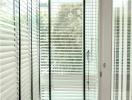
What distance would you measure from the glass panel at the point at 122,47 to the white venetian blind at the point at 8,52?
1.13 metres

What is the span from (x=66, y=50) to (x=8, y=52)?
866 mm

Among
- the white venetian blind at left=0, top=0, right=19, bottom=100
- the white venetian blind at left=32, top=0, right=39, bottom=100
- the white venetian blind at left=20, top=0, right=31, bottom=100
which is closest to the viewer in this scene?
the white venetian blind at left=0, top=0, right=19, bottom=100

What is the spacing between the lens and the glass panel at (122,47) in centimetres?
217

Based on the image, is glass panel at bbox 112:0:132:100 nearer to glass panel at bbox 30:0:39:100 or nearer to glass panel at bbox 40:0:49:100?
glass panel at bbox 40:0:49:100

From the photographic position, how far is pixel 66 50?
7.15 ft

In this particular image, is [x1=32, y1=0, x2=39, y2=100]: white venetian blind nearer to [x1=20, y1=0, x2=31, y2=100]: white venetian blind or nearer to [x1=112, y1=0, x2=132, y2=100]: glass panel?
[x1=20, y1=0, x2=31, y2=100]: white venetian blind

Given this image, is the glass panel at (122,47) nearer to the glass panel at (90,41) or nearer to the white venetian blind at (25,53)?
the glass panel at (90,41)

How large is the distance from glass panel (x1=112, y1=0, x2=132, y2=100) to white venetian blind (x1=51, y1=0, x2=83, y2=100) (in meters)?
0.39

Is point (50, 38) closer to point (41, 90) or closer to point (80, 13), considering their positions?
point (80, 13)

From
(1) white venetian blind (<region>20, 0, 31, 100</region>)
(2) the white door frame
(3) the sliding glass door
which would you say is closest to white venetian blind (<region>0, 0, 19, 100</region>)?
(1) white venetian blind (<region>20, 0, 31, 100</region>)

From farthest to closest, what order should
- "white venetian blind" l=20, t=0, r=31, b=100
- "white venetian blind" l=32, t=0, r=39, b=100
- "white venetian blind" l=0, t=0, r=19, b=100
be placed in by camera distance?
"white venetian blind" l=32, t=0, r=39, b=100
"white venetian blind" l=20, t=0, r=31, b=100
"white venetian blind" l=0, t=0, r=19, b=100

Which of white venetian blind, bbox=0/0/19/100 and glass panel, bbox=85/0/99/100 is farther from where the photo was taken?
glass panel, bbox=85/0/99/100

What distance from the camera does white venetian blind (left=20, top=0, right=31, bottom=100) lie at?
1740 mm

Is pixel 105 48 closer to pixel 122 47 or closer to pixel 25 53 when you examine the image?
pixel 122 47
